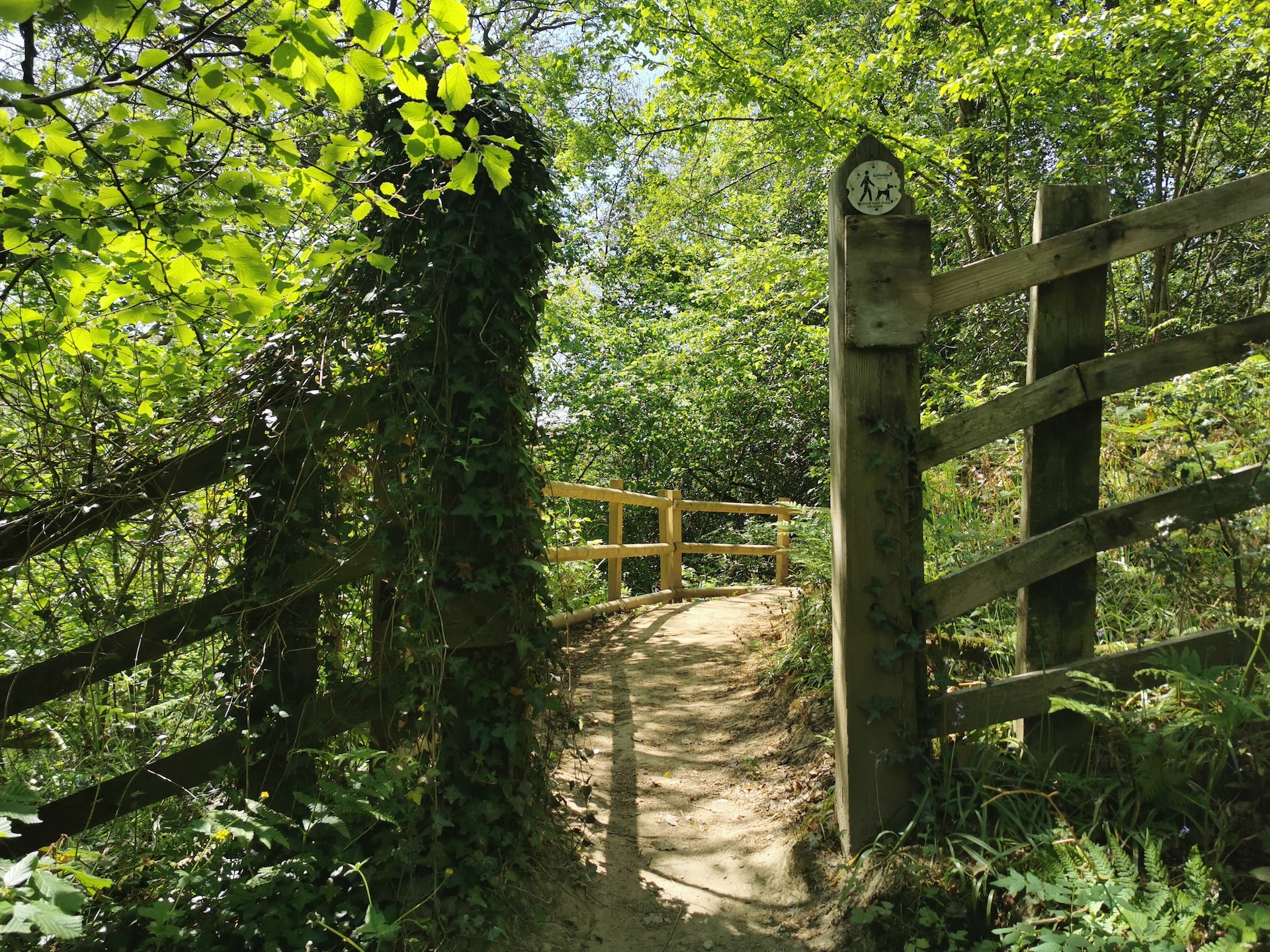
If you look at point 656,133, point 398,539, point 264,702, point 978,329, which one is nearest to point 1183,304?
point 978,329

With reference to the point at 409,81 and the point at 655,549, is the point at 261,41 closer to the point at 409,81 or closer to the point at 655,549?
the point at 409,81

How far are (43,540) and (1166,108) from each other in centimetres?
843

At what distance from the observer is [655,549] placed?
8680 millimetres

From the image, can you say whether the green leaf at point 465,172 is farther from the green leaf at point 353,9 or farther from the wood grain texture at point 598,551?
the wood grain texture at point 598,551

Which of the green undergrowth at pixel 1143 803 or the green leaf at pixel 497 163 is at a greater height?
the green leaf at pixel 497 163

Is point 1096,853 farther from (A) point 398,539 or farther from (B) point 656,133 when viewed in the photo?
(B) point 656,133

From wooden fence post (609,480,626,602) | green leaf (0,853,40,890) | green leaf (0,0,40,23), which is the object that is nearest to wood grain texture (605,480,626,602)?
wooden fence post (609,480,626,602)

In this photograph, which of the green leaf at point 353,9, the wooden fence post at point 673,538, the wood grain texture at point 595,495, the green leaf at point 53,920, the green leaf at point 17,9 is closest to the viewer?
the green leaf at point 53,920

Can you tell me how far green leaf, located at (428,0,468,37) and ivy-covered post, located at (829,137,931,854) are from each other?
4.35 feet

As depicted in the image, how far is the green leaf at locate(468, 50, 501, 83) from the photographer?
2.36m

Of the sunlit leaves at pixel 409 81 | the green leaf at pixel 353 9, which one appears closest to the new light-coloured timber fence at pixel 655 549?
the sunlit leaves at pixel 409 81

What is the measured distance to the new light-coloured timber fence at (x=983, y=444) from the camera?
2600 millimetres

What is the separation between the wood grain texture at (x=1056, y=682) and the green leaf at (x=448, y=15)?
8.61ft

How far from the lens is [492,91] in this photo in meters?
3.03
